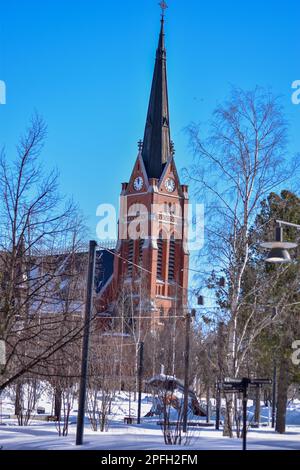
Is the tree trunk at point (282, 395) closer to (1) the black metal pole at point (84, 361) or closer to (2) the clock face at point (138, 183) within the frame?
(1) the black metal pole at point (84, 361)

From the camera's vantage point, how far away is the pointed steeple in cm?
7169

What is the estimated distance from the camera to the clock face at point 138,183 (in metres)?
74.5

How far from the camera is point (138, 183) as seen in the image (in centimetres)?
7494

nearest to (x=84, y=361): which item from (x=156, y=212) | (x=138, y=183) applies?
(x=156, y=212)

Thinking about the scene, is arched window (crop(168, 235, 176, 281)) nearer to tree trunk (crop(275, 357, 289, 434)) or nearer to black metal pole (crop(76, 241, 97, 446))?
tree trunk (crop(275, 357, 289, 434))

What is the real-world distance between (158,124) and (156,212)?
9.03 meters

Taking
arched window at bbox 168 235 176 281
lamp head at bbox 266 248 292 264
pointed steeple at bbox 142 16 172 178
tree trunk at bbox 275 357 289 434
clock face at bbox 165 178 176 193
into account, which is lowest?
tree trunk at bbox 275 357 289 434

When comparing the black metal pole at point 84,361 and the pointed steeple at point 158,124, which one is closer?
the black metal pole at point 84,361

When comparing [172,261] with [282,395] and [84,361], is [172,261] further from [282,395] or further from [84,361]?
[84,361]

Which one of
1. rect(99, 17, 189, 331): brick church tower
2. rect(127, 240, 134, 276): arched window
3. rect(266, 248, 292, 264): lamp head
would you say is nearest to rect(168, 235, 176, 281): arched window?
rect(99, 17, 189, 331): brick church tower

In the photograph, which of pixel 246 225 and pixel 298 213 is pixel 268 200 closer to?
pixel 298 213

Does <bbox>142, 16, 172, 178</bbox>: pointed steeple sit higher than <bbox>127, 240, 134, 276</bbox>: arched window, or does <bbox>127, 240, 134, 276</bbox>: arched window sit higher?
<bbox>142, 16, 172, 178</bbox>: pointed steeple

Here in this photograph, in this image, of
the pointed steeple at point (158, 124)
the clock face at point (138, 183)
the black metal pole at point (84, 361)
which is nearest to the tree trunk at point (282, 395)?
the black metal pole at point (84, 361)
